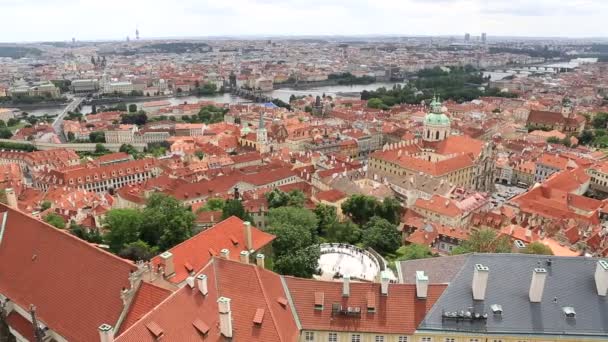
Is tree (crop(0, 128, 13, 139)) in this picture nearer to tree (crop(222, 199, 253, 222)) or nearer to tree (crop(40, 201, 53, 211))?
tree (crop(40, 201, 53, 211))

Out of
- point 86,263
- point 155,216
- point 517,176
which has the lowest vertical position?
point 517,176

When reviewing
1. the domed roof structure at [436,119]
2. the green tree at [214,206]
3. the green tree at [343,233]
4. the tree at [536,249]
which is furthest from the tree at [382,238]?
the domed roof structure at [436,119]

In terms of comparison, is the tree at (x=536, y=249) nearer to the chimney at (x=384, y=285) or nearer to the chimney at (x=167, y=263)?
the chimney at (x=384, y=285)

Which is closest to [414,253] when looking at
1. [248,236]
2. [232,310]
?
[248,236]

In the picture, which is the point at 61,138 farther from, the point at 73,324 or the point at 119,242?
the point at 73,324

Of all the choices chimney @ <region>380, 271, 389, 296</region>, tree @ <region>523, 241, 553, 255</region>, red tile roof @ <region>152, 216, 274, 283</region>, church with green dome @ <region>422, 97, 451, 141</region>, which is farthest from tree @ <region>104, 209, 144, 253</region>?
church with green dome @ <region>422, 97, 451, 141</region>

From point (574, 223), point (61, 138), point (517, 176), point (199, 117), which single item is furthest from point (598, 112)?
point (61, 138)

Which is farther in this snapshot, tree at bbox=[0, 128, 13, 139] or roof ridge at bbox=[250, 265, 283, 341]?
tree at bbox=[0, 128, 13, 139]
